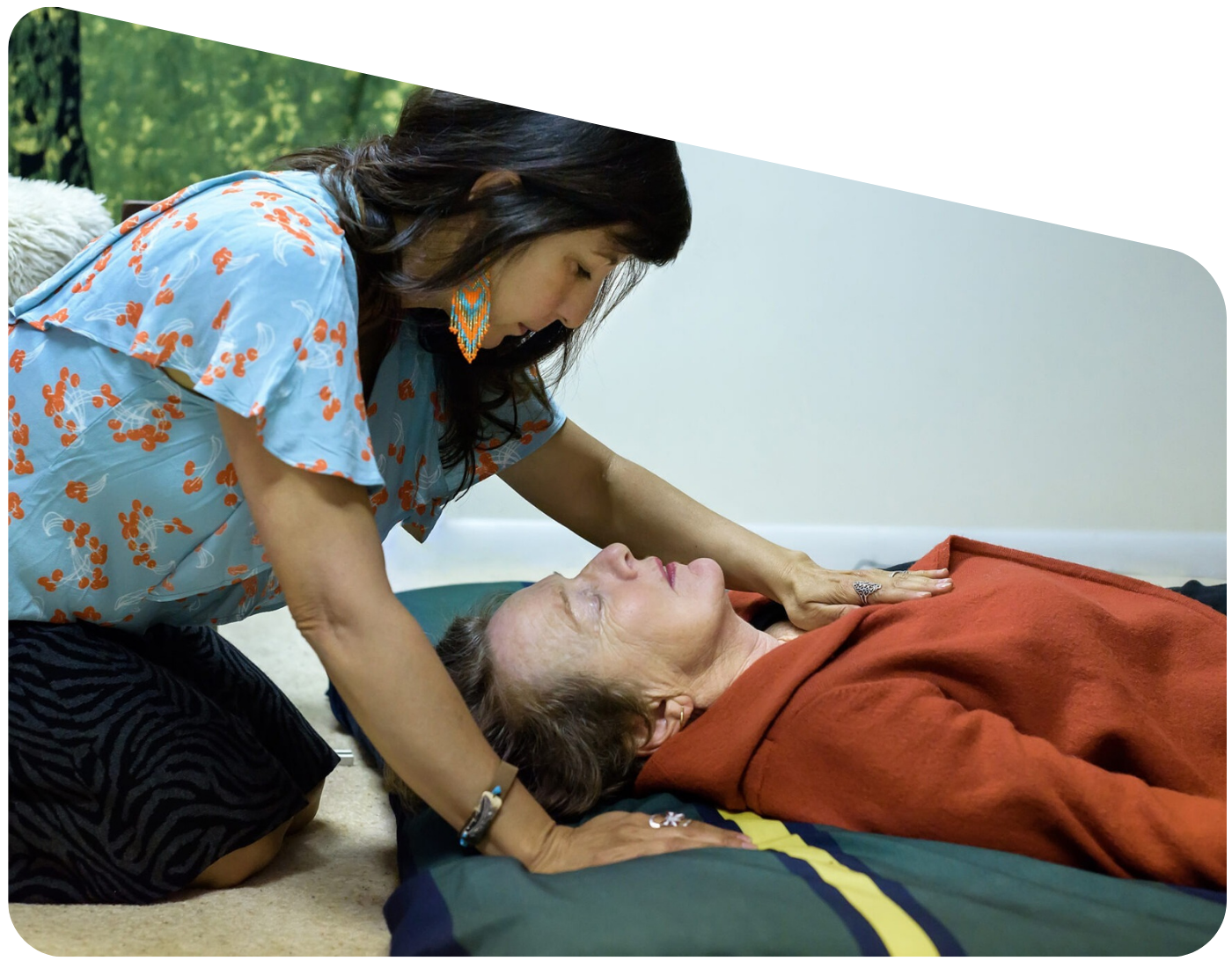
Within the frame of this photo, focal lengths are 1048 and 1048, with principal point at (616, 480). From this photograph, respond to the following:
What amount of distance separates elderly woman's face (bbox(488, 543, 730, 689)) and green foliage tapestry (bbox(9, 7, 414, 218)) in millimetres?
2244

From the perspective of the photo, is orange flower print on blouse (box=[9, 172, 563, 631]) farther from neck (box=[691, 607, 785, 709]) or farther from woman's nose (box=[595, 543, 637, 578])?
neck (box=[691, 607, 785, 709])

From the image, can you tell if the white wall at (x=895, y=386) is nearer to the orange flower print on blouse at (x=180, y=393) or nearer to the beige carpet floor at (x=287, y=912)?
the beige carpet floor at (x=287, y=912)

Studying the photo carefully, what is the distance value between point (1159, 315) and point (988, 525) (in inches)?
28.7

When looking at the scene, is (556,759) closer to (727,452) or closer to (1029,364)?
(727,452)

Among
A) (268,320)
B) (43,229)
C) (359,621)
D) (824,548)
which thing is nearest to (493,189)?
(268,320)

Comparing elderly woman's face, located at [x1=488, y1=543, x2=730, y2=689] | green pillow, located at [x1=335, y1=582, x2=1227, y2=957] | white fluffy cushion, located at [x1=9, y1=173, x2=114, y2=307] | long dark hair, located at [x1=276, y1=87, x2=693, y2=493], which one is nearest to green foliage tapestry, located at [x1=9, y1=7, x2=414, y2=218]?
white fluffy cushion, located at [x1=9, y1=173, x2=114, y2=307]

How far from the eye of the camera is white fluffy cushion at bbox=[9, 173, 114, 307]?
2.12 meters

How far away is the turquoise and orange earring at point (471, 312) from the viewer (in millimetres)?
1105

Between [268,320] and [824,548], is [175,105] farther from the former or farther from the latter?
[268,320]

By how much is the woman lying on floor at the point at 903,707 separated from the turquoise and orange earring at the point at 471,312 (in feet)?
1.11

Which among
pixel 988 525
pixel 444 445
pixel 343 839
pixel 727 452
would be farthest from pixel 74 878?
pixel 988 525

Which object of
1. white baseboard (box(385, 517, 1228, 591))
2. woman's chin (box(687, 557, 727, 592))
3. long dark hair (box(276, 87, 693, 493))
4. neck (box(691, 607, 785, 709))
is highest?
long dark hair (box(276, 87, 693, 493))

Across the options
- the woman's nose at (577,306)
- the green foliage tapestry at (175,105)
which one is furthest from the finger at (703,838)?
the green foliage tapestry at (175,105)

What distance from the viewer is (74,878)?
3.70ft
